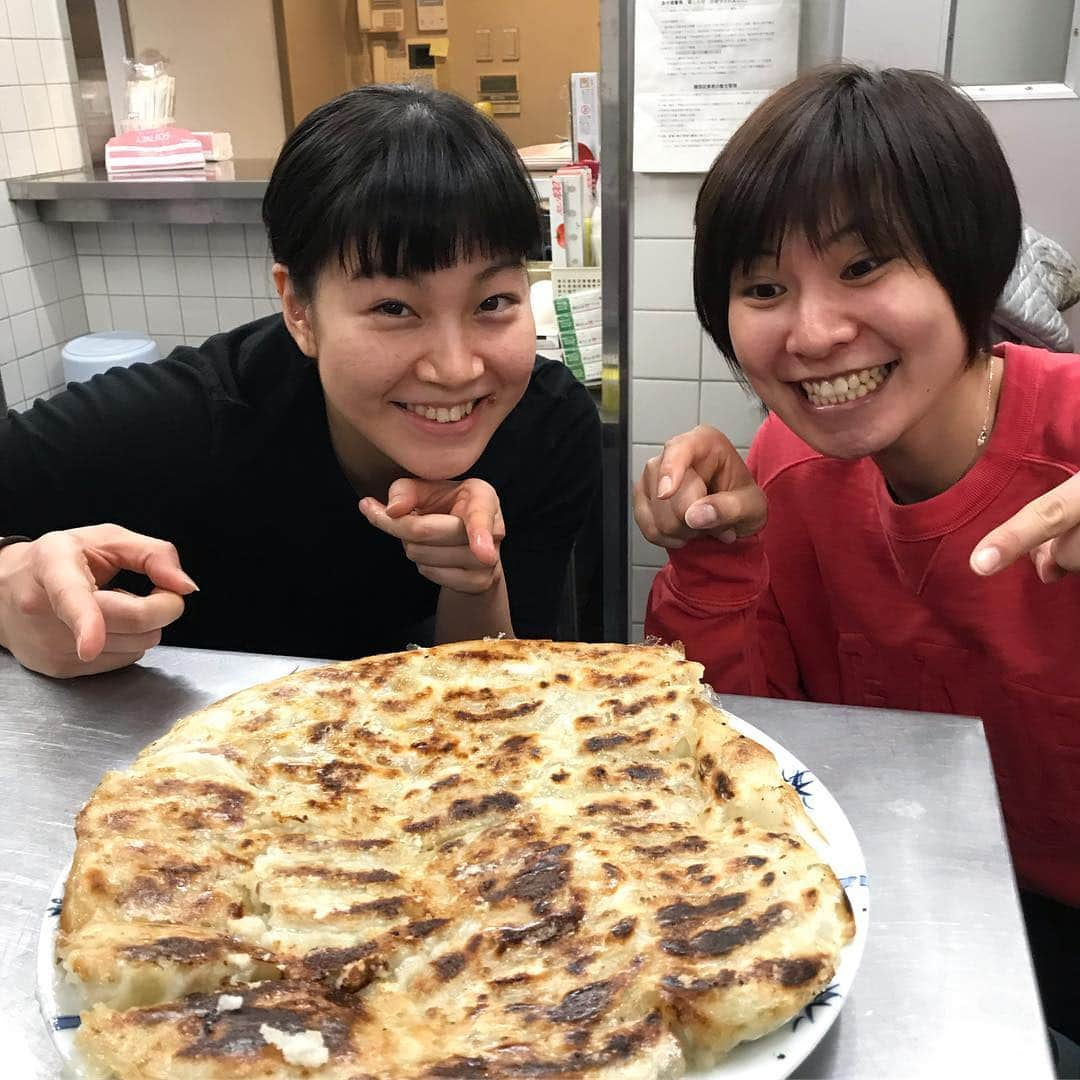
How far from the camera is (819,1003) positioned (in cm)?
69

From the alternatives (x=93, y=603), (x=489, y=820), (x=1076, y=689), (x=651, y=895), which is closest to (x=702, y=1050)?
(x=651, y=895)

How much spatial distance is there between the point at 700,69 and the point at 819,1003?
8.31 feet

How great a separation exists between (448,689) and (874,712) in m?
0.50

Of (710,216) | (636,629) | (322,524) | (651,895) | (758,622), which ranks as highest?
(710,216)

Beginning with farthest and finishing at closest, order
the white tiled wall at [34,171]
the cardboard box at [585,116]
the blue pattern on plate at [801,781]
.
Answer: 1. the white tiled wall at [34,171]
2. the cardboard box at [585,116]
3. the blue pattern on plate at [801,781]

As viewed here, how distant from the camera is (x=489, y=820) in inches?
33.7

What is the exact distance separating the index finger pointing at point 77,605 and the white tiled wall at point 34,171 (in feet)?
10.1

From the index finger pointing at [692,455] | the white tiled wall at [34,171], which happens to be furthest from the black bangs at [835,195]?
the white tiled wall at [34,171]

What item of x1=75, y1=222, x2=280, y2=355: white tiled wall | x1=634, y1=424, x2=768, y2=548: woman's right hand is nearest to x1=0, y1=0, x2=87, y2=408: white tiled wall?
x1=75, y1=222, x2=280, y2=355: white tiled wall

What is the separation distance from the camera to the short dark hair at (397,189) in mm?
1280

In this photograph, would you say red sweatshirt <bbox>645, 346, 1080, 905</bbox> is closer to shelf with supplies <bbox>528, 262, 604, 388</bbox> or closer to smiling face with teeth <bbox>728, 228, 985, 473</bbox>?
smiling face with teeth <bbox>728, 228, 985, 473</bbox>

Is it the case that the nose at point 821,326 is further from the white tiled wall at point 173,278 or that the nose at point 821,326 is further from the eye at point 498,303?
the white tiled wall at point 173,278

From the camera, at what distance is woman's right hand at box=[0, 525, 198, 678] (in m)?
1.20

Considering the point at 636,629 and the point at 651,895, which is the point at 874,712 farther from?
the point at 636,629
